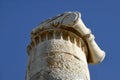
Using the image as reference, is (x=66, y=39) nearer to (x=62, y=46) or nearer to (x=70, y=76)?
(x=62, y=46)

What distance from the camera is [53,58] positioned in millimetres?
6352

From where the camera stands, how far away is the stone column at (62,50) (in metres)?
6.16

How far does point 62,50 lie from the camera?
6.56 meters

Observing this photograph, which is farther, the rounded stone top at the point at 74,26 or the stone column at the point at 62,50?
the rounded stone top at the point at 74,26

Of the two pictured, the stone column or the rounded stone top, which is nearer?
the stone column

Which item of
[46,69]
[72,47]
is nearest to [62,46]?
[72,47]

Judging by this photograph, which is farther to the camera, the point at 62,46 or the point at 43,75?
the point at 62,46

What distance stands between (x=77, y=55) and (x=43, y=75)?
883 mm

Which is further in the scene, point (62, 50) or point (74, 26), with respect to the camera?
point (74, 26)

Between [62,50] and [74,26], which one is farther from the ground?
[74,26]

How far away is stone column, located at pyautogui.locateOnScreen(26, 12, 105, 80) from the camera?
6.16 meters

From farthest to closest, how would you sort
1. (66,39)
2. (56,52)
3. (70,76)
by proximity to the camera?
(66,39)
(56,52)
(70,76)

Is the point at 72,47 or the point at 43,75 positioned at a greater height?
the point at 72,47

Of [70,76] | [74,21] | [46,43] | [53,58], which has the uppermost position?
[74,21]
